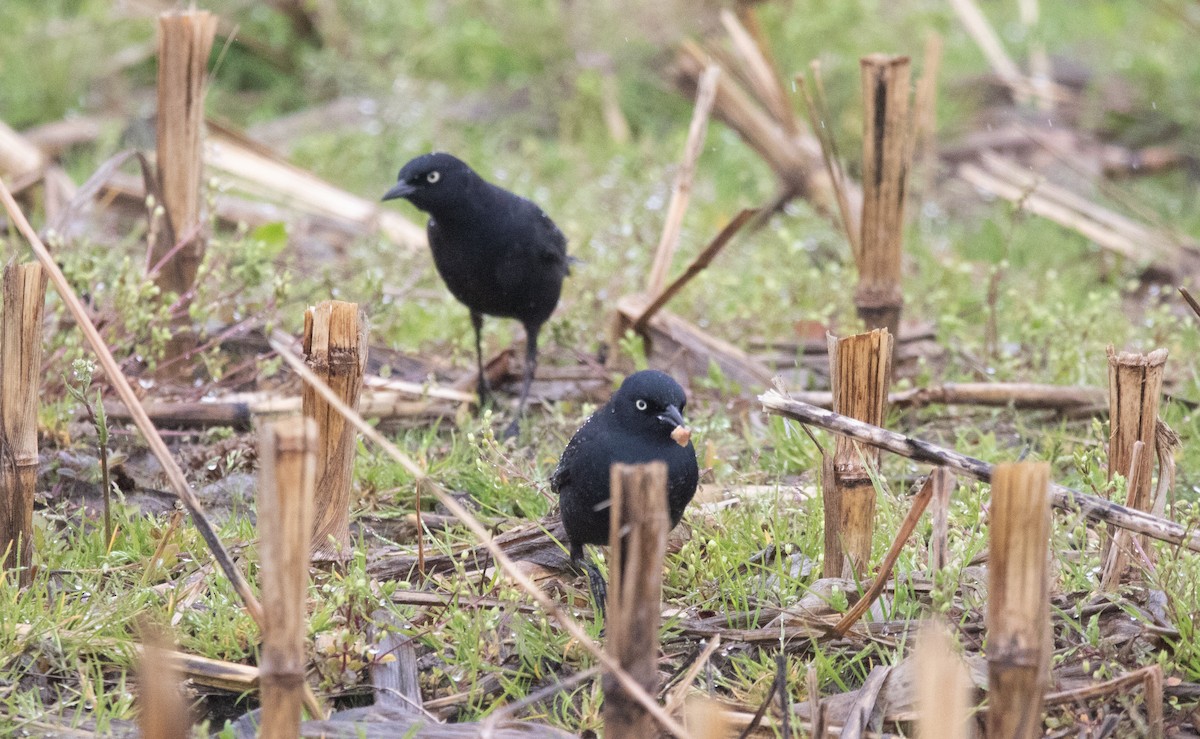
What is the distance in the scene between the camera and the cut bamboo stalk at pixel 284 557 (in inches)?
90.0

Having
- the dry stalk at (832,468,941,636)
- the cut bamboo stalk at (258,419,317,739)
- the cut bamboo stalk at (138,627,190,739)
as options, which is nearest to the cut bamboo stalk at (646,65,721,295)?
the dry stalk at (832,468,941,636)

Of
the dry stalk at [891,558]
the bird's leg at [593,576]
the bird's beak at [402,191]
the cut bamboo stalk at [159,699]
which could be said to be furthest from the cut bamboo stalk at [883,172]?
the cut bamboo stalk at [159,699]

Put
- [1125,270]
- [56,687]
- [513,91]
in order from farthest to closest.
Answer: [513,91] → [1125,270] → [56,687]

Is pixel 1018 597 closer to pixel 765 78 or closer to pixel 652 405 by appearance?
pixel 652 405

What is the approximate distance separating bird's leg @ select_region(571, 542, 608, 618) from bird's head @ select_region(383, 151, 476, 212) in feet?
6.38

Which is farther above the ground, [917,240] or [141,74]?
[141,74]

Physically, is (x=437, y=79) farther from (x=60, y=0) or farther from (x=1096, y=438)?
(x=1096, y=438)

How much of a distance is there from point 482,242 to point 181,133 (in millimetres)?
1245

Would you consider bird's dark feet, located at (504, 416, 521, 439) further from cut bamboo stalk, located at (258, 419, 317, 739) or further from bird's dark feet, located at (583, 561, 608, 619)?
cut bamboo stalk, located at (258, 419, 317, 739)

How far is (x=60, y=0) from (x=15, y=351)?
7.35 m

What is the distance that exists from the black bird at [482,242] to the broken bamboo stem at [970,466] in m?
2.29

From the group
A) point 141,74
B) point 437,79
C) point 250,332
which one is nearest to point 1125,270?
point 250,332

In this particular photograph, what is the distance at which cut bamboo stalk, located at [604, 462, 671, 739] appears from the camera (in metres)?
2.31

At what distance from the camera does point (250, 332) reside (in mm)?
5254
